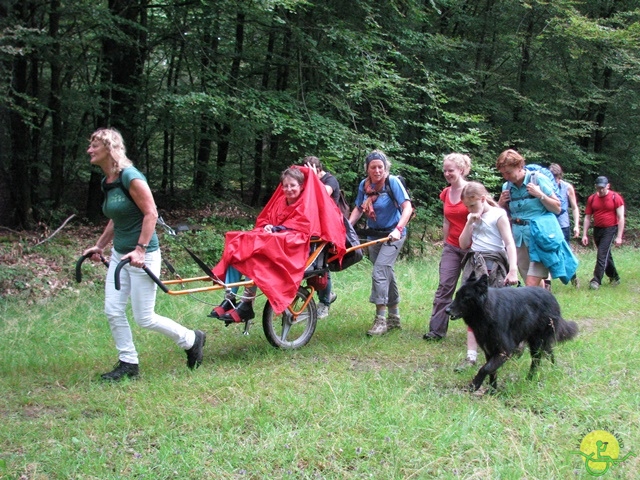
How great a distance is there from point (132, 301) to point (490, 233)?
3251 millimetres

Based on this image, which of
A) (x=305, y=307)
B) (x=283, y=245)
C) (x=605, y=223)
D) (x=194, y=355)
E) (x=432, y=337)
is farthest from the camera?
(x=605, y=223)

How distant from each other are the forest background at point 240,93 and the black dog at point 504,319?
682cm

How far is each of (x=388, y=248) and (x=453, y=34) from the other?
1501cm

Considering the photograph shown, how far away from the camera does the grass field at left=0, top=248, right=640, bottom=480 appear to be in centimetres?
327

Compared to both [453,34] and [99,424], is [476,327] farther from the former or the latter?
[453,34]

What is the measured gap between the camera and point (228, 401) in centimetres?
430

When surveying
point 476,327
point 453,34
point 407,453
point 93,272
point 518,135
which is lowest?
point 93,272

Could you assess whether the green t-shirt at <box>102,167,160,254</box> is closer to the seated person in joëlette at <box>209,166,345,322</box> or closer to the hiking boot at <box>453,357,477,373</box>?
the seated person in joëlette at <box>209,166,345,322</box>

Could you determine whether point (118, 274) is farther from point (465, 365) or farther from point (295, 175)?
point (465, 365)

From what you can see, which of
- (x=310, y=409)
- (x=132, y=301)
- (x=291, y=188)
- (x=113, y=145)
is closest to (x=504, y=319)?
(x=310, y=409)

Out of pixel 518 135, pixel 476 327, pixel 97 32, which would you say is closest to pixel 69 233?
pixel 97 32

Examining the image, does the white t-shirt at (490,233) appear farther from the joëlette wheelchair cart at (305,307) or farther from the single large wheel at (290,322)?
the single large wheel at (290,322)

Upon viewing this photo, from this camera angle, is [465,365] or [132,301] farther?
[465,365]

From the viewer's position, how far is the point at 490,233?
5383 millimetres
